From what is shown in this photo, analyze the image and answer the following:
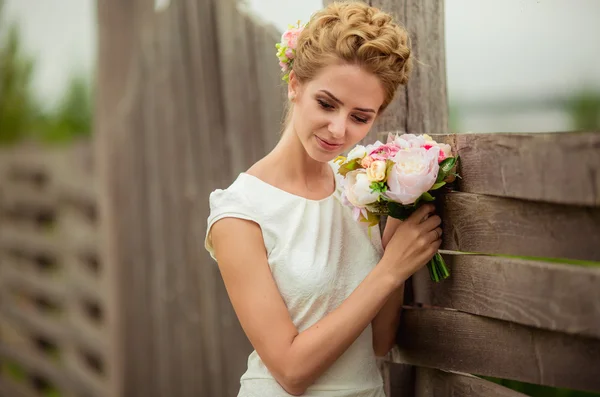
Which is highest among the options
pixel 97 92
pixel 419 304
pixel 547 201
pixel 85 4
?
pixel 85 4

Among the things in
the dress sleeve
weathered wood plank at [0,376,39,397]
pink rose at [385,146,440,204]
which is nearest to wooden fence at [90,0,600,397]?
pink rose at [385,146,440,204]

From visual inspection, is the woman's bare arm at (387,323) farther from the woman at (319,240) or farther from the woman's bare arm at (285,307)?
the woman's bare arm at (285,307)

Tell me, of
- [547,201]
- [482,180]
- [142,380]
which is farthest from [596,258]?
[142,380]

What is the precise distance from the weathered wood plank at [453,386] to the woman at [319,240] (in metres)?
0.23

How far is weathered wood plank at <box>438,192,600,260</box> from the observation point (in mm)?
1722

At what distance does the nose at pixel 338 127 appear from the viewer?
2.10 meters

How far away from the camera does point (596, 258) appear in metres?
1.69

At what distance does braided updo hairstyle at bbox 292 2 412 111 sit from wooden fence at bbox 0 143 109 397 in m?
2.64

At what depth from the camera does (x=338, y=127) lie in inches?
82.7

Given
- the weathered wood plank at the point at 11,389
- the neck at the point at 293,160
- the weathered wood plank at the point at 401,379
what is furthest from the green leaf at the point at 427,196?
the weathered wood plank at the point at 11,389

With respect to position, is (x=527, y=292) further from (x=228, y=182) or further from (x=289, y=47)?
(x=228, y=182)

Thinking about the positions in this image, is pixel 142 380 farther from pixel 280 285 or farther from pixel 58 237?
pixel 280 285

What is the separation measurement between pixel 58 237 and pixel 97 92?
1399 mm

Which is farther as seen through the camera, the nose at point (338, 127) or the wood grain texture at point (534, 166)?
the nose at point (338, 127)
